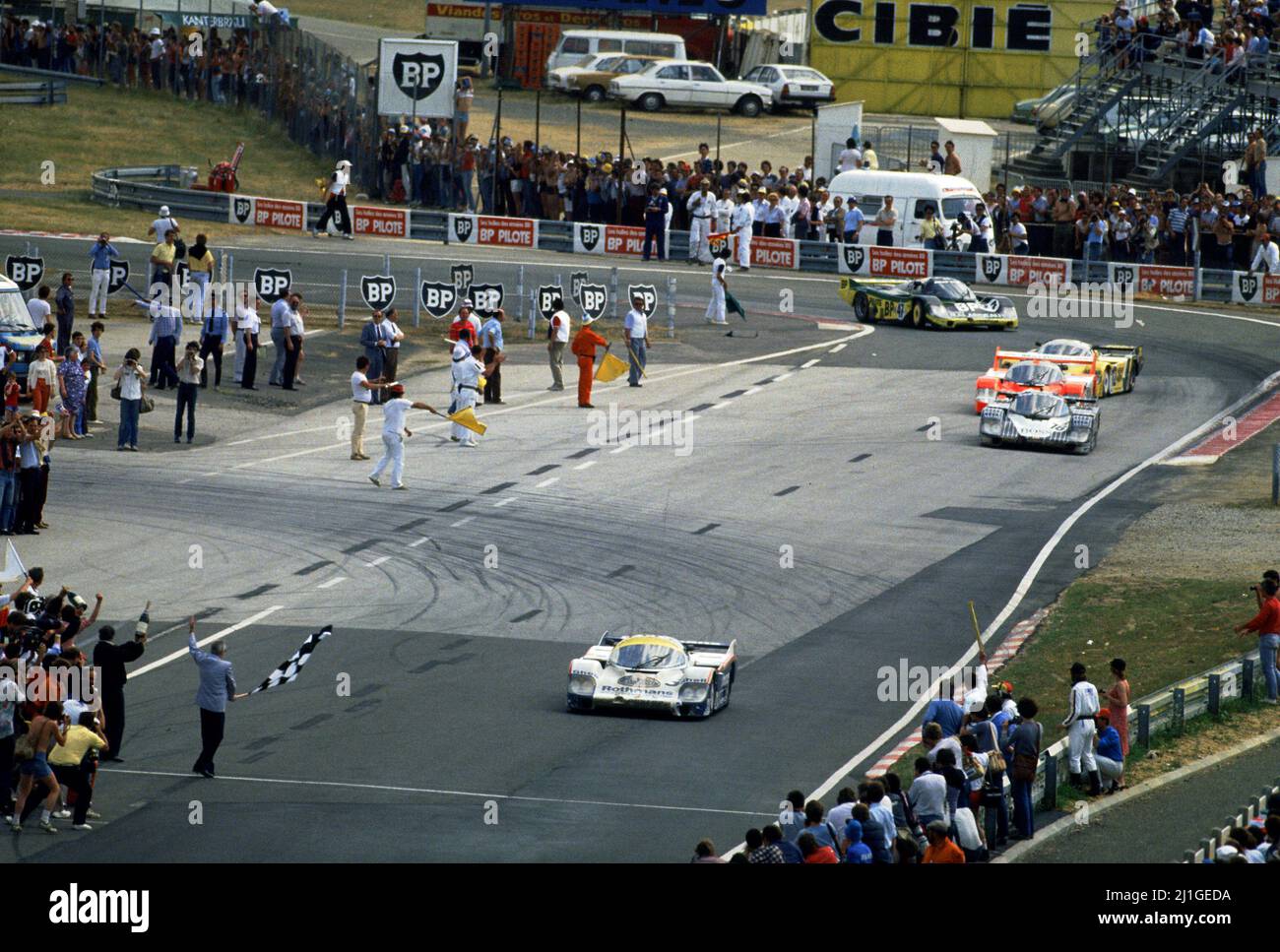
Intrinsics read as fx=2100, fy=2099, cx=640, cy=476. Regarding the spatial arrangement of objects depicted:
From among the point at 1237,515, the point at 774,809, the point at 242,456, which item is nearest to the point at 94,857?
the point at 774,809

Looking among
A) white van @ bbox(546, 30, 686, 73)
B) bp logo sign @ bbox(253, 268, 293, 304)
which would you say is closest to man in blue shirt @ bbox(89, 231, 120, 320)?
bp logo sign @ bbox(253, 268, 293, 304)

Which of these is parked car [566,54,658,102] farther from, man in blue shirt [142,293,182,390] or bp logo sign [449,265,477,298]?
man in blue shirt [142,293,182,390]

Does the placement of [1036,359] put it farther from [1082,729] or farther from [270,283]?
[1082,729]

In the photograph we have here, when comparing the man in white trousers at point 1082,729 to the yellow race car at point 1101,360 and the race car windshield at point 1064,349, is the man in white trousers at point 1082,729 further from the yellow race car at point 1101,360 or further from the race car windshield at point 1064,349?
the race car windshield at point 1064,349

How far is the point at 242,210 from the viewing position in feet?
174

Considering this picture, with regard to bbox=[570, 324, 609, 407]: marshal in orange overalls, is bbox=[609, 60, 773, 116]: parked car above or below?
above

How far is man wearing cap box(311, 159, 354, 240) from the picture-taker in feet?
169

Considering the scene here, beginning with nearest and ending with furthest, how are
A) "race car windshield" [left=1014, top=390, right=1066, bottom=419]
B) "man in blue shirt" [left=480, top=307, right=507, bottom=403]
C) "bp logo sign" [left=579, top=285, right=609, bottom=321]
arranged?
"race car windshield" [left=1014, top=390, right=1066, bottom=419] < "man in blue shirt" [left=480, top=307, right=507, bottom=403] < "bp logo sign" [left=579, top=285, right=609, bottom=321]

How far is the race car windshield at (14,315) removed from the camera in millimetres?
33844

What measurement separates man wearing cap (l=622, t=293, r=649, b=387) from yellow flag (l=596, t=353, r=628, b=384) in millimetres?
654

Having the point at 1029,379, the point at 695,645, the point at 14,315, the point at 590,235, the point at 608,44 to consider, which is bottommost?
the point at 695,645

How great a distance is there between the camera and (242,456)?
109 ft

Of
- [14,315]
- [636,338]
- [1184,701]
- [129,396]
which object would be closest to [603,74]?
[636,338]

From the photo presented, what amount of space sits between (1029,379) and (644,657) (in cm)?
1599
